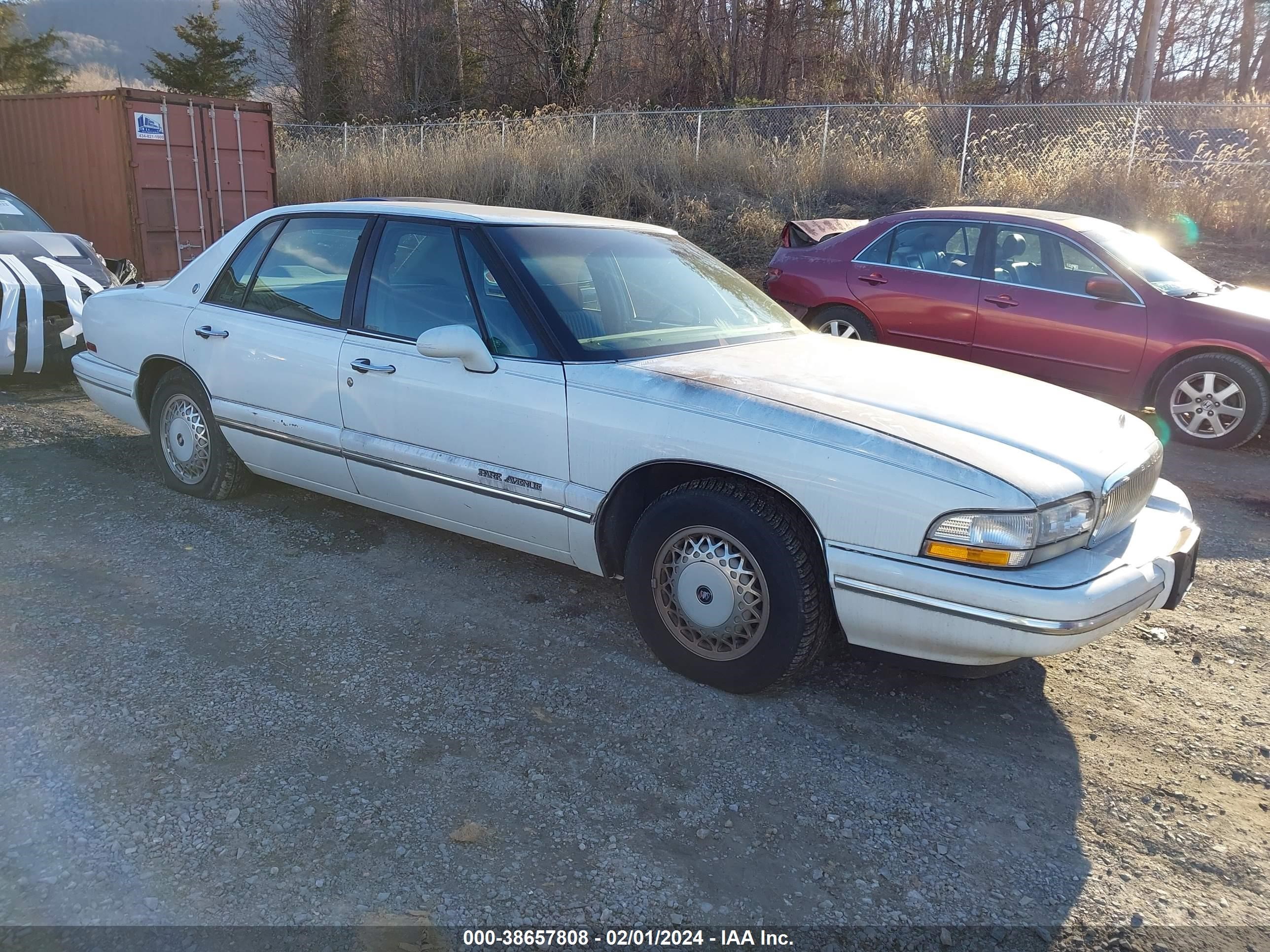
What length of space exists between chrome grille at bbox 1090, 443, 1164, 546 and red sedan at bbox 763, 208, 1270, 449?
3.83m

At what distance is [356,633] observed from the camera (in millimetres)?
3707

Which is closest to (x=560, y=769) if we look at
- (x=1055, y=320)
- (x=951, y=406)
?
(x=951, y=406)

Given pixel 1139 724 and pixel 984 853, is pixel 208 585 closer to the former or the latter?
pixel 984 853

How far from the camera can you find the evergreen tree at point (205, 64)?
32.1 metres

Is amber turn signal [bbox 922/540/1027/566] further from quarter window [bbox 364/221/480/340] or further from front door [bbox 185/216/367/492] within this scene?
front door [bbox 185/216/367/492]

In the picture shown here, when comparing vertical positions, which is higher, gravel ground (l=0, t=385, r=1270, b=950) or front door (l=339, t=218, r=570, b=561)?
front door (l=339, t=218, r=570, b=561)

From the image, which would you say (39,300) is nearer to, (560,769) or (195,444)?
(195,444)

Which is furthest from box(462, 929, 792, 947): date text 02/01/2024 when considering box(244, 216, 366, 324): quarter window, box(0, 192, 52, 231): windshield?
box(0, 192, 52, 231): windshield

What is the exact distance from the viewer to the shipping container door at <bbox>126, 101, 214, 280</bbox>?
451 inches

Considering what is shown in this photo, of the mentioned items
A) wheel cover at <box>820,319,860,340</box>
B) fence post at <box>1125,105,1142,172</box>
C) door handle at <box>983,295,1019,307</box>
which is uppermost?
fence post at <box>1125,105,1142,172</box>

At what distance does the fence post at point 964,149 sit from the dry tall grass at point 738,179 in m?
0.07

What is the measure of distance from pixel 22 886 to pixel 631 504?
2.05 m

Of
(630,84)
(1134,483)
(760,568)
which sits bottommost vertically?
(760,568)

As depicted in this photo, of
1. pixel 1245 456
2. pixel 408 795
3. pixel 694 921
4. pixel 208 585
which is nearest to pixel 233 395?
pixel 208 585
